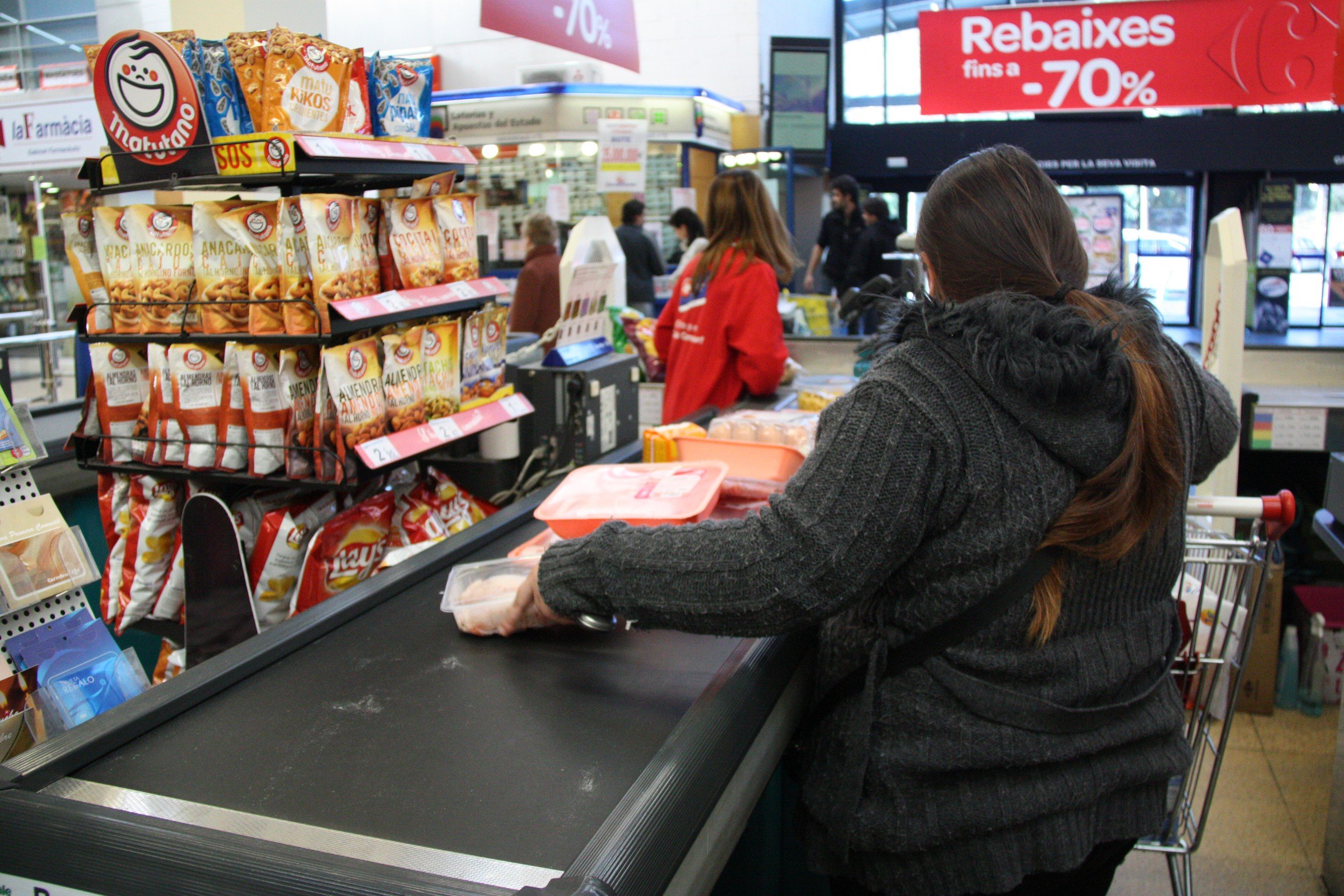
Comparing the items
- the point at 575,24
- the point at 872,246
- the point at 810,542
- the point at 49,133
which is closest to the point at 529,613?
the point at 810,542

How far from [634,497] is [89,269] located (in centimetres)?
146

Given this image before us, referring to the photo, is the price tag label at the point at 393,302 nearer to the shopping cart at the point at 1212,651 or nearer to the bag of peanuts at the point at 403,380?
the bag of peanuts at the point at 403,380

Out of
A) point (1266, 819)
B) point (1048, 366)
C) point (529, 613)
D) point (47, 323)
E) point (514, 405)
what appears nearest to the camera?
point (1048, 366)

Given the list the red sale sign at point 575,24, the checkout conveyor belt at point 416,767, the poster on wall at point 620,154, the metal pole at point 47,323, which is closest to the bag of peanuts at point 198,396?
the checkout conveyor belt at point 416,767

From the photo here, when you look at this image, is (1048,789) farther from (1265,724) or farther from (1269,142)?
(1269,142)

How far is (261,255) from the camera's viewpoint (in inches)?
82.1

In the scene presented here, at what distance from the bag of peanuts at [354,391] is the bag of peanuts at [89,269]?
607 millimetres

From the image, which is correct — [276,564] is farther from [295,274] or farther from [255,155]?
[255,155]

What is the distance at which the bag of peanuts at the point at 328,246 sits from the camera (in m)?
2.01

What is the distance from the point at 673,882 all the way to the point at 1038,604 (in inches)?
20.6

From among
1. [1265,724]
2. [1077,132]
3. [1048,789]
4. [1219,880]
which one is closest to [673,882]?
[1048,789]

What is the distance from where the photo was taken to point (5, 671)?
153 centimetres

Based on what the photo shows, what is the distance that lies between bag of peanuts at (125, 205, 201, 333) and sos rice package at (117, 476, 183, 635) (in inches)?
15.2

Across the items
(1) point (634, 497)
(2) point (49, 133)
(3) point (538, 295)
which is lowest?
(1) point (634, 497)
